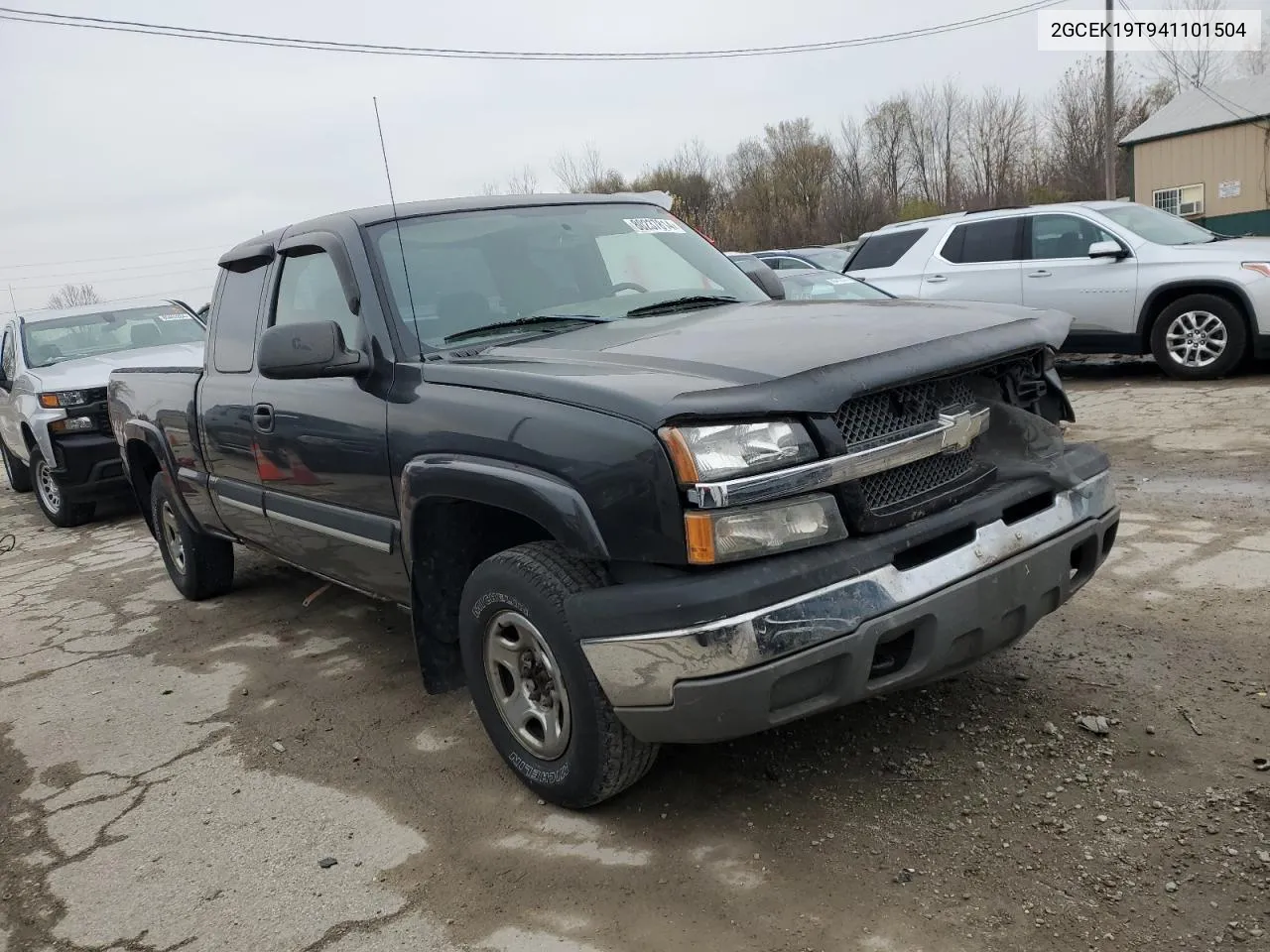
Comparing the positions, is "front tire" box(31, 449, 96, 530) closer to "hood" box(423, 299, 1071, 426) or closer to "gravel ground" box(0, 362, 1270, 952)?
"gravel ground" box(0, 362, 1270, 952)

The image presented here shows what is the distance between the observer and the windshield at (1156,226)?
9438 millimetres

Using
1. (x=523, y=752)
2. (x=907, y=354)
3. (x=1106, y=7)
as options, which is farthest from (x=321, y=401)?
(x=1106, y=7)

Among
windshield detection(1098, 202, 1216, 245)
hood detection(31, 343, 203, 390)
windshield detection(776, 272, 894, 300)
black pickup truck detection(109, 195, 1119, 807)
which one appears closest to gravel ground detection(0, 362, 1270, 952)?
black pickup truck detection(109, 195, 1119, 807)

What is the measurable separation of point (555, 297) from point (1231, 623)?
2.77 meters

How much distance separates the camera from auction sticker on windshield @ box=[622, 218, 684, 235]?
13.7 feet

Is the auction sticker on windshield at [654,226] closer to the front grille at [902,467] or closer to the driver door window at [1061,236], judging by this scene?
the front grille at [902,467]

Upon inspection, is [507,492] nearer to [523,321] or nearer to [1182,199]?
[523,321]

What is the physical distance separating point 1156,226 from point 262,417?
344 inches

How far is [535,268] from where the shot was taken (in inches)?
148

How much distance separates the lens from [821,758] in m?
3.16

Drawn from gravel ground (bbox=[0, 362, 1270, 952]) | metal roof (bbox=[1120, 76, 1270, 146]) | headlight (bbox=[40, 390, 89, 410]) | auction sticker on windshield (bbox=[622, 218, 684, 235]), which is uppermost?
metal roof (bbox=[1120, 76, 1270, 146])

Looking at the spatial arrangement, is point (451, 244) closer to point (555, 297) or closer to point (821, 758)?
point (555, 297)

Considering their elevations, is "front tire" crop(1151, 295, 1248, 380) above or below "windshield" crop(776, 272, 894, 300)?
below

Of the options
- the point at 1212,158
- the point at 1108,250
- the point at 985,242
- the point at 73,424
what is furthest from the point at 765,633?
the point at 1212,158
